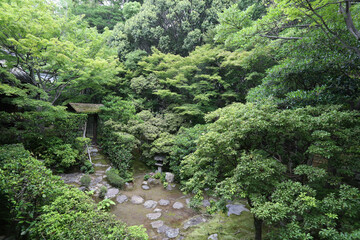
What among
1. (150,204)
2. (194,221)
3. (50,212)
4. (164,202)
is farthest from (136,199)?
(50,212)

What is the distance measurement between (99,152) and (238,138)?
8.89 metres

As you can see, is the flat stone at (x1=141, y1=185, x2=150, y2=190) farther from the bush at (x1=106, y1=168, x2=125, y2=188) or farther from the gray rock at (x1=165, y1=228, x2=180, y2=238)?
the gray rock at (x1=165, y1=228, x2=180, y2=238)

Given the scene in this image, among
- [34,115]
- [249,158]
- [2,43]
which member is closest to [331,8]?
[249,158]

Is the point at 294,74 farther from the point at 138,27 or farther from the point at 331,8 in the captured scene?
the point at 138,27

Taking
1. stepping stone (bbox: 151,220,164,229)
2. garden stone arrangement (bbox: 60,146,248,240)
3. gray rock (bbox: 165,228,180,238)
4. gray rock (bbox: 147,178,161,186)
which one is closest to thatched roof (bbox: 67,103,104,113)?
garden stone arrangement (bbox: 60,146,248,240)

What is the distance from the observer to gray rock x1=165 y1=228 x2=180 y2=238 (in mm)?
5402

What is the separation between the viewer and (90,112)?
10531mm

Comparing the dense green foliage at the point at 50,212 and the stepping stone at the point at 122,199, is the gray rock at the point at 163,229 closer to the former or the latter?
the stepping stone at the point at 122,199

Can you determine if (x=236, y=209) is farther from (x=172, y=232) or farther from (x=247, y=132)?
(x=247, y=132)

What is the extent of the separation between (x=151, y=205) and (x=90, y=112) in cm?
700

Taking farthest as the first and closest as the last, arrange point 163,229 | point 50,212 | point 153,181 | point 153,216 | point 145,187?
1. point 153,181
2. point 145,187
3. point 153,216
4. point 163,229
5. point 50,212

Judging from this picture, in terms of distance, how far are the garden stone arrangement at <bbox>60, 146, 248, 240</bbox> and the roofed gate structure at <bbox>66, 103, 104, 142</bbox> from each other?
2.64 m

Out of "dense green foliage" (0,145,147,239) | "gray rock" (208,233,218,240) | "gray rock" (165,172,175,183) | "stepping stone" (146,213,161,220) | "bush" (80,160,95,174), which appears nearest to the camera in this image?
"dense green foliage" (0,145,147,239)

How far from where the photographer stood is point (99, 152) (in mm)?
10211
